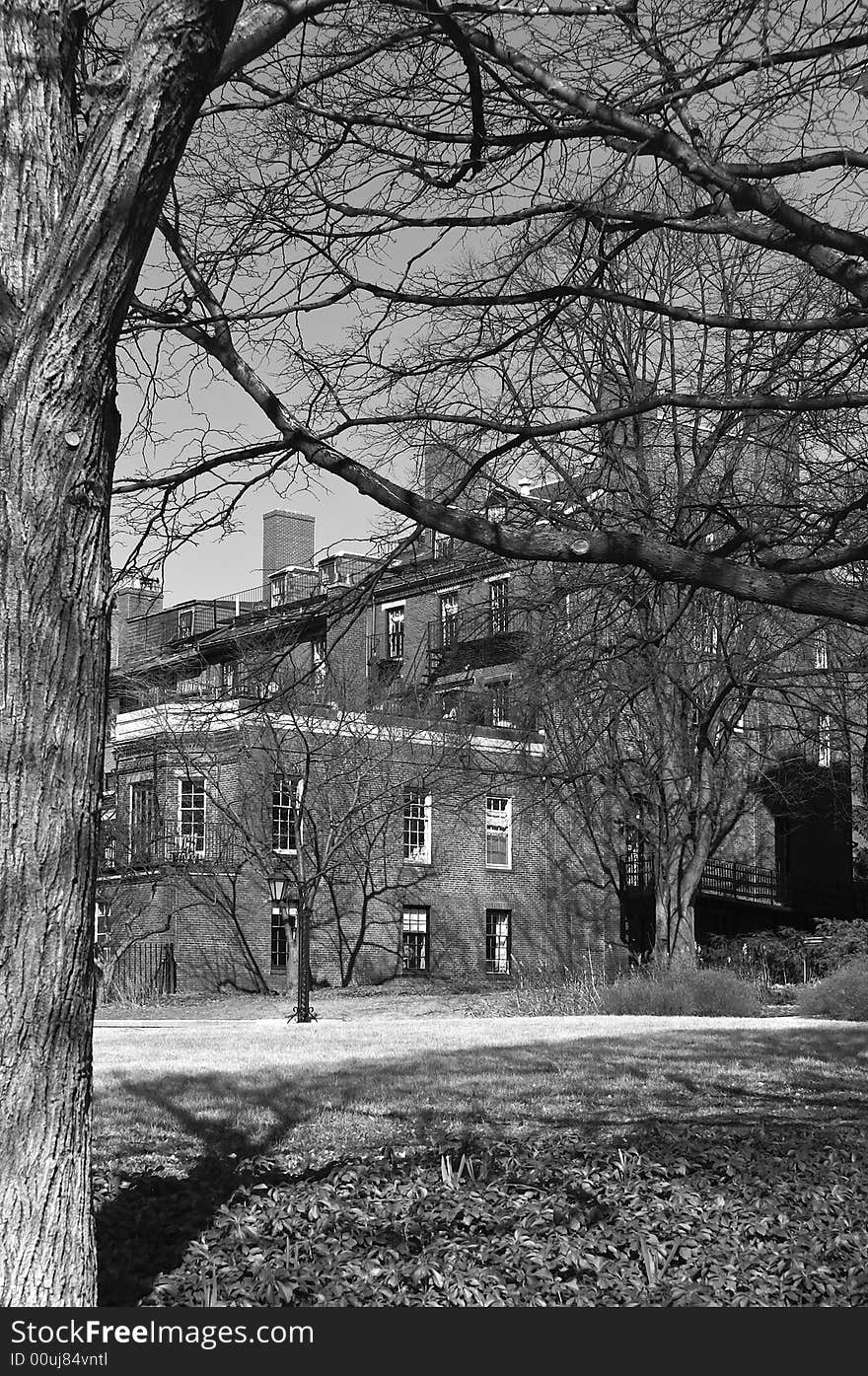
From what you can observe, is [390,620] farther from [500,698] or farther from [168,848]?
[500,698]

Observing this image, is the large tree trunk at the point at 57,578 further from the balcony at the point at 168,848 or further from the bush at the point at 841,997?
the balcony at the point at 168,848

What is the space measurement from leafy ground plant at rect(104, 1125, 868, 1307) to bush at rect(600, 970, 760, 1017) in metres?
15.4

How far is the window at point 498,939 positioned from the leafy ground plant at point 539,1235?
92.3ft

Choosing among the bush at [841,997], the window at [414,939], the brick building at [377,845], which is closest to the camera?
the bush at [841,997]

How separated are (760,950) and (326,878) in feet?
32.4

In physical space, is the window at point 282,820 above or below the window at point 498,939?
above

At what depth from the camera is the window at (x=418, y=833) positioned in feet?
109

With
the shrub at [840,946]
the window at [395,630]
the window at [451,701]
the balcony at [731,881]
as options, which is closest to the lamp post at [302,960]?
the window at [451,701]

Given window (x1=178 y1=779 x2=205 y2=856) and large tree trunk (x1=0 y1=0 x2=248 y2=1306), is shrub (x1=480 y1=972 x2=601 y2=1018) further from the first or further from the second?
large tree trunk (x1=0 y1=0 x2=248 y2=1306)

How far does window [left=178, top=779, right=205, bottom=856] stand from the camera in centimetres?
3045

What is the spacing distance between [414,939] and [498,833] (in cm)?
364

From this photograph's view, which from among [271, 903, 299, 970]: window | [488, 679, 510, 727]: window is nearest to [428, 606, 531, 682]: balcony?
[488, 679, 510, 727]: window

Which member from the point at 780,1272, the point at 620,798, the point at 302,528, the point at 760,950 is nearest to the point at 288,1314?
the point at 780,1272

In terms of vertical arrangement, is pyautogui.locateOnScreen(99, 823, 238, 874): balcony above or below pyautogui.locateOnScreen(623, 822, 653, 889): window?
above
